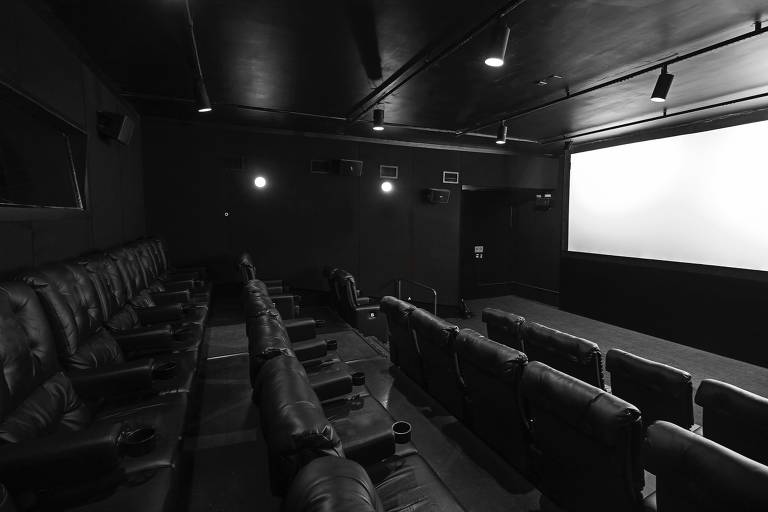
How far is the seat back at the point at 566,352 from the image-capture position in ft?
9.55

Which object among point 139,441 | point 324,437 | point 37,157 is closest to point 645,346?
point 324,437

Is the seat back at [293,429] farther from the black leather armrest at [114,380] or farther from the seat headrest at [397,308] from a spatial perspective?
the seat headrest at [397,308]

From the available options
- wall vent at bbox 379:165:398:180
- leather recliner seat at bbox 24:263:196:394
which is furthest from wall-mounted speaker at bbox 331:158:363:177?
leather recliner seat at bbox 24:263:196:394

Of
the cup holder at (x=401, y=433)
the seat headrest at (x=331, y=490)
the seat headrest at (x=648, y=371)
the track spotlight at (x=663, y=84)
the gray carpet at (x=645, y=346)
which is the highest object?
the track spotlight at (x=663, y=84)

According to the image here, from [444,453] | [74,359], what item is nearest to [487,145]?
[444,453]

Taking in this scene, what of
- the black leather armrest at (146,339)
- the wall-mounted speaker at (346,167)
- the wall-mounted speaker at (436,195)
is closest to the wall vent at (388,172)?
the wall-mounted speaker at (346,167)

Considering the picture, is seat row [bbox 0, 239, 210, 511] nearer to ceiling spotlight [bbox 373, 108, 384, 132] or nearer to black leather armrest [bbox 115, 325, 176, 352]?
black leather armrest [bbox 115, 325, 176, 352]

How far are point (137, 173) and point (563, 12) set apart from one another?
18.8 feet

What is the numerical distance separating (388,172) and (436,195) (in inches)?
44.9

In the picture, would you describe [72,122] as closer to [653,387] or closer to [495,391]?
[495,391]

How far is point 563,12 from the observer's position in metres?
2.93

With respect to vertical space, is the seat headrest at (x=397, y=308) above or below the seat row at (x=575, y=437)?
above

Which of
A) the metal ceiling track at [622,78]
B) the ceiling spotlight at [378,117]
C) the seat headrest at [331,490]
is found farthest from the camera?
the ceiling spotlight at [378,117]

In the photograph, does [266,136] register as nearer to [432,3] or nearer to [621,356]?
[432,3]
